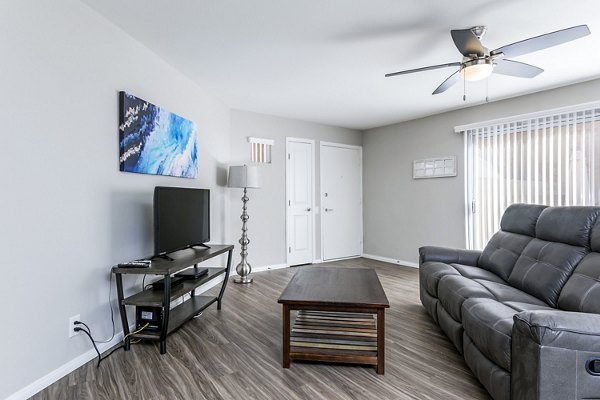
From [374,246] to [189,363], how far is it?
14.2 feet

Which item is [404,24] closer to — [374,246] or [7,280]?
[7,280]

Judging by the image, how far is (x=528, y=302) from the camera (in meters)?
2.08

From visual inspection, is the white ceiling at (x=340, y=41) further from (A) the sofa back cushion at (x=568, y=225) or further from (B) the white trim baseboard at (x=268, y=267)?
(B) the white trim baseboard at (x=268, y=267)

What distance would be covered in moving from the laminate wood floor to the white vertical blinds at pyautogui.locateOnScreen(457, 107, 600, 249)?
7.43ft

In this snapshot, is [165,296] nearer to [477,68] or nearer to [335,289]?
[335,289]

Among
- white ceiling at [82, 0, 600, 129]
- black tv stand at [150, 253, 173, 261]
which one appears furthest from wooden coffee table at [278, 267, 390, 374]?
white ceiling at [82, 0, 600, 129]

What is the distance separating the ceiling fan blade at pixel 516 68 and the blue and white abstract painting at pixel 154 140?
2.84 meters

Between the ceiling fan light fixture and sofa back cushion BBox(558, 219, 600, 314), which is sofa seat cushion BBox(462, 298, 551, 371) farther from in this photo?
the ceiling fan light fixture

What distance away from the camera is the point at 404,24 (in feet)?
7.77

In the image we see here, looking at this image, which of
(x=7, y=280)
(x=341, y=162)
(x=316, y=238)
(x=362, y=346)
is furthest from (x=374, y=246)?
(x=7, y=280)

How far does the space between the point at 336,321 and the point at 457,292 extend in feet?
2.99

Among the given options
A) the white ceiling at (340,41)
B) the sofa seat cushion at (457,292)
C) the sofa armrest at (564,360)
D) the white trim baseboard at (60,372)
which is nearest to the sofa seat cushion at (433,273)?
the sofa seat cushion at (457,292)

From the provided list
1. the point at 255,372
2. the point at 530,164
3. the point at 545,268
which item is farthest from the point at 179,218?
the point at 530,164

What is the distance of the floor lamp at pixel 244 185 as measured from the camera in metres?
4.12
